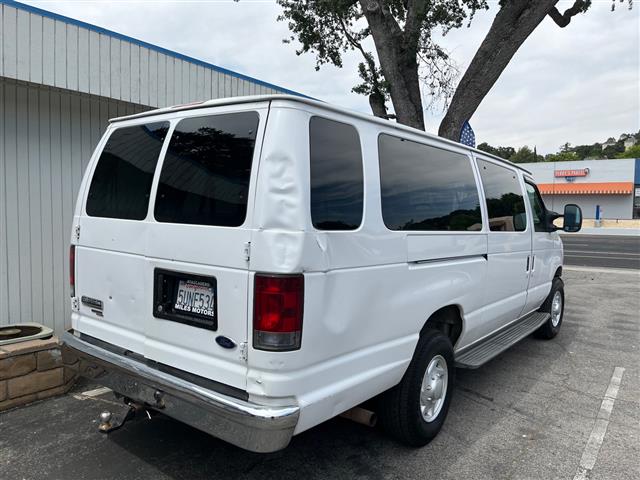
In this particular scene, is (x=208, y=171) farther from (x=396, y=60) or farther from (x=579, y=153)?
(x=579, y=153)

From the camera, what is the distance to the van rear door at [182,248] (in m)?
2.54

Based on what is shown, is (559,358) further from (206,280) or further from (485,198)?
(206,280)

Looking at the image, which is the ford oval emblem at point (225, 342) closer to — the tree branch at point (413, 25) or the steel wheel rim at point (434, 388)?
the steel wheel rim at point (434, 388)

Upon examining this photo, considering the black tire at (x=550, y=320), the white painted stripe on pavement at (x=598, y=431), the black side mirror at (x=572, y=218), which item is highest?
the black side mirror at (x=572, y=218)

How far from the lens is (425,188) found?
3521 mm

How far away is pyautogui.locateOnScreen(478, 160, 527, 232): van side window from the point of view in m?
4.49

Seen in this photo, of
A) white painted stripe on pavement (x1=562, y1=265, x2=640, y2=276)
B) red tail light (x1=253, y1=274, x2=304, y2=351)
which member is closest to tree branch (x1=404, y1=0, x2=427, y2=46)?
red tail light (x1=253, y1=274, x2=304, y2=351)

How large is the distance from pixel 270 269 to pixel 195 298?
1.98 feet

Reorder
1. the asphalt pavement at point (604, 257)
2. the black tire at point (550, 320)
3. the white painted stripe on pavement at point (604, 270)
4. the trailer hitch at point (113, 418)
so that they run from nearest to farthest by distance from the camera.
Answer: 1. the trailer hitch at point (113, 418)
2. the black tire at point (550, 320)
3. the white painted stripe on pavement at point (604, 270)
4. the asphalt pavement at point (604, 257)

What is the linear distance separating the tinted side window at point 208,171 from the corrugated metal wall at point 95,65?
2.75m

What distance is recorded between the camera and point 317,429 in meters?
3.82

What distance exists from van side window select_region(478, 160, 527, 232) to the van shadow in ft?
5.78

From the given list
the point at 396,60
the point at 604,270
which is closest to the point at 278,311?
the point at 396,60

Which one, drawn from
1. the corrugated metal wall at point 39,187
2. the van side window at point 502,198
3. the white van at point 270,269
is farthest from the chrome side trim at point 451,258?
the corrugated metal wall at point 39,187
